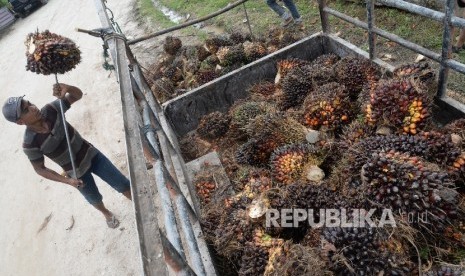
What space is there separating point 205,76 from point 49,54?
88.6 inches

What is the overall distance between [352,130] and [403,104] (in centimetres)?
39

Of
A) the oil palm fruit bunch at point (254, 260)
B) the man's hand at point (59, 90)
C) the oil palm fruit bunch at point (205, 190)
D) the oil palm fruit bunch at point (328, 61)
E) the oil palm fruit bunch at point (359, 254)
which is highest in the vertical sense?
the man's hand at point (59, 90)

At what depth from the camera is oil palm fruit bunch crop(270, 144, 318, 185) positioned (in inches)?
99.8

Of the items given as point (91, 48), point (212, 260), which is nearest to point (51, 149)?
point (212, 260)

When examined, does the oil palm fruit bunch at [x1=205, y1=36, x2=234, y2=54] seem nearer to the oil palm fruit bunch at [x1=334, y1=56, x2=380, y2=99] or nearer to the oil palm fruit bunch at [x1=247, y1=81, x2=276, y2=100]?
the oil palm fruit bunch at [x1=247, y1=81, x2=276, y2=100]

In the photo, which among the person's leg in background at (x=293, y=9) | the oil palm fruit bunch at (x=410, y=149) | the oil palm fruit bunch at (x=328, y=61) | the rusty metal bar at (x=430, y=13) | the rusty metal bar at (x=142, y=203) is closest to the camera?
the rusty metal bar at (x=142, y=203)

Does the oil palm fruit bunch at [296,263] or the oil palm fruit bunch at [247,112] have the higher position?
the oil palm fruit bunch at [296,263]

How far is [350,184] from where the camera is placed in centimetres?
212

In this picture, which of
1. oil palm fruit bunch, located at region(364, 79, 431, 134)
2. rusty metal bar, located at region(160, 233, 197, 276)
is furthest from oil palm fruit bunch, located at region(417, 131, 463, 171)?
rusty metal bar, located at region(160, 233, 197, 276)

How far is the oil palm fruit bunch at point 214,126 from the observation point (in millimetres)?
3758

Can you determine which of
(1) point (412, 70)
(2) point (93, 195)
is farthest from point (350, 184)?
(2) point (93, 195)

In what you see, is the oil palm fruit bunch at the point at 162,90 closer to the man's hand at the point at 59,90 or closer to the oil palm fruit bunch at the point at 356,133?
the man's hand at the point at 59,90

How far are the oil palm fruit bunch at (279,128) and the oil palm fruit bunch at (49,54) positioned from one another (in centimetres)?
188

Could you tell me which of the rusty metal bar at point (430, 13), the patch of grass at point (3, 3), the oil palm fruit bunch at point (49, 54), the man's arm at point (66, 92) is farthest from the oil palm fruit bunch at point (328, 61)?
the patch of grass at point (3, 3)
